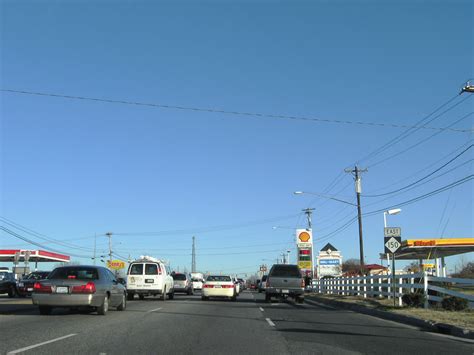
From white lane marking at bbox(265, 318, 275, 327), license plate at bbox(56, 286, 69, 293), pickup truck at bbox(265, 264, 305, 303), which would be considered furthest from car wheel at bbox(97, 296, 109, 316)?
pickup truck at bbox(265, 264, 305, 303)

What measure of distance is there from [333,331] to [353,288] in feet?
65.5

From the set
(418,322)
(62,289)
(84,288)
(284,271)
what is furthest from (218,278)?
(418,322)

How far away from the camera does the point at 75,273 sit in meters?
16.9

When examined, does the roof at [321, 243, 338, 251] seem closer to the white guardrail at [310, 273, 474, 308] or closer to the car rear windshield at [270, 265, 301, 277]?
the white guardrail at [310, 273, 474, 308]

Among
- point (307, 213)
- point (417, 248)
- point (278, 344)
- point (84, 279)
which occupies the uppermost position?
point (307, 213)

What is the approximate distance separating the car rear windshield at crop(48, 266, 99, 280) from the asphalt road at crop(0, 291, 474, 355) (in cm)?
117

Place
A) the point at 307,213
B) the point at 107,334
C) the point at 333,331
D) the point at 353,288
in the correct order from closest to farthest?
the point at 107,334 < the point at 333,331 < the point at 353,288 < the point at 307,213

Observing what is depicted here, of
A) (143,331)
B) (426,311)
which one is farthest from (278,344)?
(426,311)

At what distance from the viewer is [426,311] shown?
18.5m

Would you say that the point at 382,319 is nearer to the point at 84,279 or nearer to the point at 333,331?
the point at 333,331

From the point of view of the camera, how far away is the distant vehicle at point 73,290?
1608 cm

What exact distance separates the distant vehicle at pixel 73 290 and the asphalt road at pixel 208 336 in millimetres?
408

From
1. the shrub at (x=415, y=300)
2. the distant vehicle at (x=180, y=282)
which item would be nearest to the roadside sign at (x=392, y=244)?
the shrub at (x=415, y=300)

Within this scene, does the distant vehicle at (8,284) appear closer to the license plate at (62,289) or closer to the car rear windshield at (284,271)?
the car rear windshield at (284,271)
